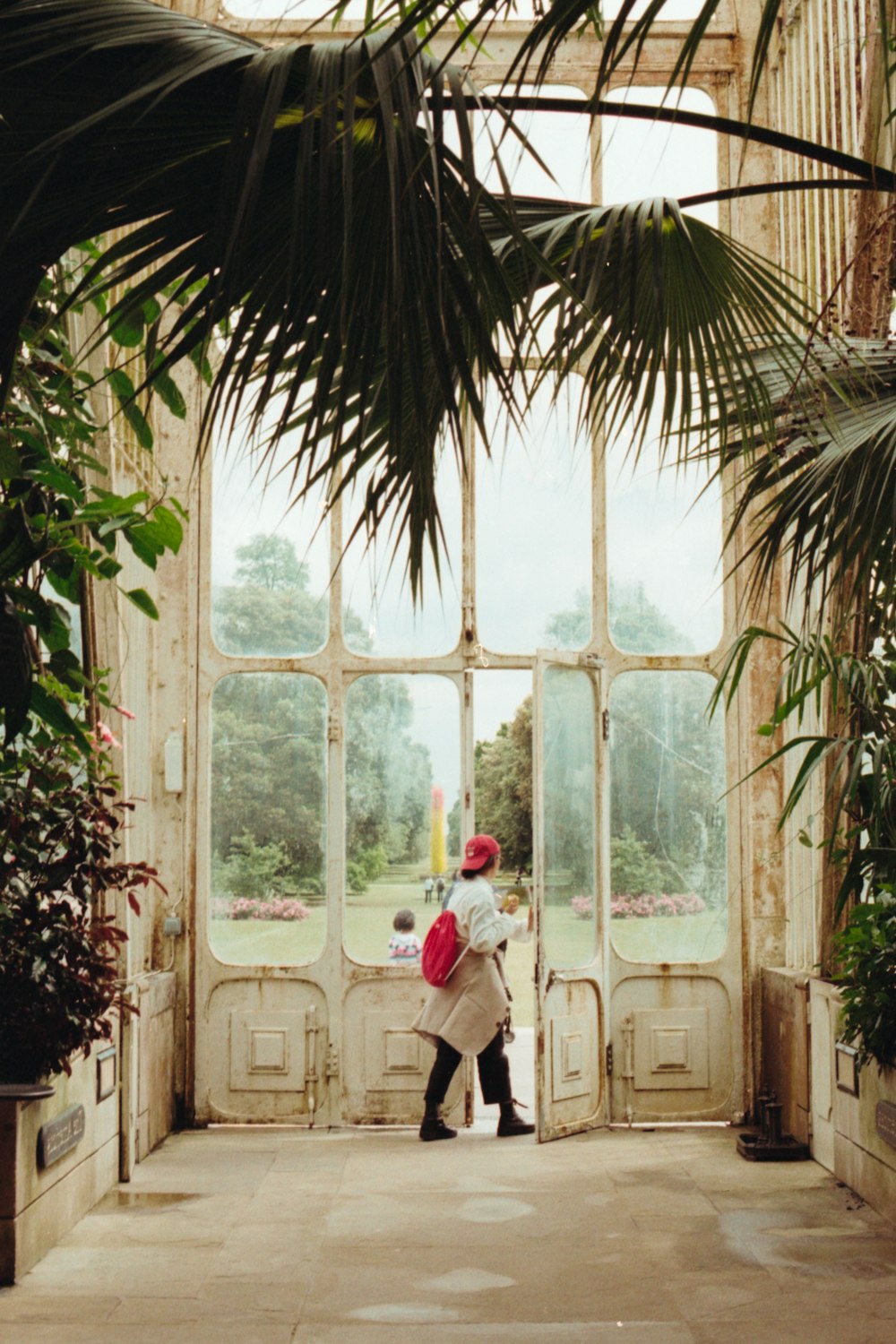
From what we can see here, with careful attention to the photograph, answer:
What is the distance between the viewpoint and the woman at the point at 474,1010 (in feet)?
21.1

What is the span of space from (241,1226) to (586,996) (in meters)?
2.26

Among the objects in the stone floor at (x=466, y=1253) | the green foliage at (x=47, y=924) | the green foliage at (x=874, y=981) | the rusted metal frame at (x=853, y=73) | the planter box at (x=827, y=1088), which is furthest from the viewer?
the rusted metal frame at (x=853, y=73)

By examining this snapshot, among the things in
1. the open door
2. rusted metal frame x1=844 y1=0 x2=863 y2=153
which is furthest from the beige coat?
rusted metal frame x1=844 y1=0 x2=863 y2=153

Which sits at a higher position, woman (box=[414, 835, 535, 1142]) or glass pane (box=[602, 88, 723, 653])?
glass pane (box=[602, 88, 723, 653])

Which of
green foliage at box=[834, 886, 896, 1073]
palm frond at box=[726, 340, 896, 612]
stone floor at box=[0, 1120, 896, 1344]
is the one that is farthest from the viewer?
green foliage at box=[834, 886, 896, 1073]

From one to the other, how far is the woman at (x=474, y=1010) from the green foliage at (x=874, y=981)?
1874 millimetres

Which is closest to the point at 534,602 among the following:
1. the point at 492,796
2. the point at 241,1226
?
the point at 241,1226

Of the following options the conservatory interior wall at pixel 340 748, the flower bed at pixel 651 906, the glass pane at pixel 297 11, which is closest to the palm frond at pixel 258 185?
the conservatory interior wall at pixel 340 748

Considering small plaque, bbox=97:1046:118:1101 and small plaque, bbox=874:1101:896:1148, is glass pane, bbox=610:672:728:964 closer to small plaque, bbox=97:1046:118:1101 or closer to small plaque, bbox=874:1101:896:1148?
small plaque, bbox=874:1101:896:1148

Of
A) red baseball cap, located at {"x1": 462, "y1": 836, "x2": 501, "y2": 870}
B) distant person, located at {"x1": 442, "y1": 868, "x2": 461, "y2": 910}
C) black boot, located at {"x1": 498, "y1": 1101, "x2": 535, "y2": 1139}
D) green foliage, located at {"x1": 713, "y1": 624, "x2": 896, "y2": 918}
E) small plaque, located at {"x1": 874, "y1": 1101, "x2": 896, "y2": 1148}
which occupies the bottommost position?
black boot, located at {"x1": 498, "y1": 1101, "x2": 535, "y2": 1139}

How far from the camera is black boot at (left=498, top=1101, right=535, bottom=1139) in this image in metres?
6.55

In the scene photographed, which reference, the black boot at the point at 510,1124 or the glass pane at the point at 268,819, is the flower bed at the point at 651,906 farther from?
the glass pane at the point at 268,819

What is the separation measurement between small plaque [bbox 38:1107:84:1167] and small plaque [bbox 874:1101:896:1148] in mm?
2633

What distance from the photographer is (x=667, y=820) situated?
23.0ft
